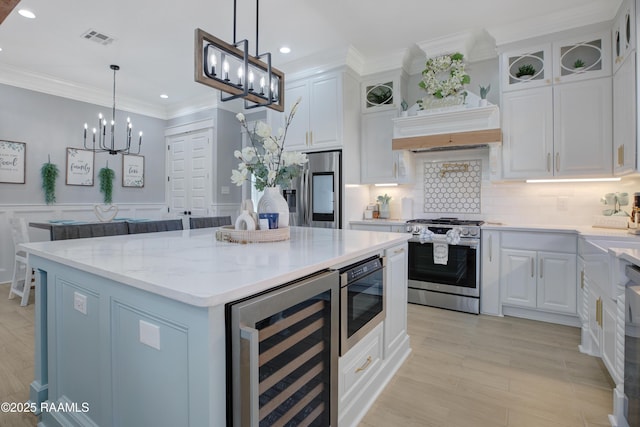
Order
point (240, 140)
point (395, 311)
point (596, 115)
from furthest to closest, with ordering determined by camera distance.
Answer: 1. point (240, 140)
2. point (596, 115)
3. point (395, 311)

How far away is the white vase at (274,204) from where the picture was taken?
82.6 inches

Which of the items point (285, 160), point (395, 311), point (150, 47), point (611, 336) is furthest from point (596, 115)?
point (150, 47)

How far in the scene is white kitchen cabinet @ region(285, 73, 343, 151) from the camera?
385 centimetres

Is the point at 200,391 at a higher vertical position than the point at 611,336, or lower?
higher

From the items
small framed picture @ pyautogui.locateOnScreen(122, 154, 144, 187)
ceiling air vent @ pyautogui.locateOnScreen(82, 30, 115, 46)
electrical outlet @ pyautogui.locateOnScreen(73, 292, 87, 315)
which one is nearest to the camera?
electrical outlet @ pyautogui.locateOnScreen(73, 292, 87, 315)

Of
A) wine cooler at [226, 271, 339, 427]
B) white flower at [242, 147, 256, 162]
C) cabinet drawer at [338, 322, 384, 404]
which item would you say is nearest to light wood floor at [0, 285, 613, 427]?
cabinet drawer at [338, 322, 384, 404]

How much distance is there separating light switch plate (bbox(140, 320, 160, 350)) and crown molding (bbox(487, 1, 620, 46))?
3.87 meters

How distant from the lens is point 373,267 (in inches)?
70.7

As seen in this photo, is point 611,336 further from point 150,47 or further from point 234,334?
point 150,47

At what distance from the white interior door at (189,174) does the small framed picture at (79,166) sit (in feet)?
4.19

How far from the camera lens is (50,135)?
4.65m

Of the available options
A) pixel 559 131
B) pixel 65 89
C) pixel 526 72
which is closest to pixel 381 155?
pixel 526 72

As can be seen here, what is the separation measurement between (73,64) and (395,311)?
4.89 meters

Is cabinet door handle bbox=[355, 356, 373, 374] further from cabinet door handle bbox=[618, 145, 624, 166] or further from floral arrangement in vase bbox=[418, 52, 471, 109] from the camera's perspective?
floral arrangement in vase bbox=[418, 52, 471, 109]
